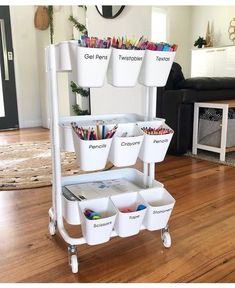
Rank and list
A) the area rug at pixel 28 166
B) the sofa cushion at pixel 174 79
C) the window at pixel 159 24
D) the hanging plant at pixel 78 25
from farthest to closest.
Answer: the window at pixel 159 24
the hanging plant at pixel 78 25
the sofa cushion at pixel 174 79
the area rug at pixel 28 166

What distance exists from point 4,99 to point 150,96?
3302mm

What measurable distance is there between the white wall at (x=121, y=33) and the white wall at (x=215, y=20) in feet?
10.4

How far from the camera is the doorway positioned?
3.88 m

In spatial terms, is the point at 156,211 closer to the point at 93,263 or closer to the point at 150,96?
the point at 93,263

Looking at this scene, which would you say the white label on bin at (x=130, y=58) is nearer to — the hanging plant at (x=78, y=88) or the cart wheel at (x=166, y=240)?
the cart wheel at (x=166, y=240)

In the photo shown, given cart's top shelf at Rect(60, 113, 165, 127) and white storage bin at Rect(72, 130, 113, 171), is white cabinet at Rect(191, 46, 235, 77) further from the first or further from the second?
white storage bin at Rect(72, 130, 113, 171)

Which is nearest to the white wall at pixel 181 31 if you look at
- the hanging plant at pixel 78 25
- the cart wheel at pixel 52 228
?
the hanging plant at pixel 78 25

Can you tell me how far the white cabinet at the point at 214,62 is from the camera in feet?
16.3

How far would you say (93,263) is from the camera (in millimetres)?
1087

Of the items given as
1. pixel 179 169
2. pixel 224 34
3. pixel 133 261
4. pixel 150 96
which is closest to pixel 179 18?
pixel 224 34

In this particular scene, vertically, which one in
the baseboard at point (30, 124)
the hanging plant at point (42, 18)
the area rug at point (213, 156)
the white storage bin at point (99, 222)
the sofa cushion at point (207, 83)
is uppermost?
the hanging plant at point (42, 18)

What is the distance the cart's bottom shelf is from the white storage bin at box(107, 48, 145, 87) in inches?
16.1

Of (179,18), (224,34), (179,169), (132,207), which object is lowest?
(179,169)

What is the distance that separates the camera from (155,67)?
1.05 m
